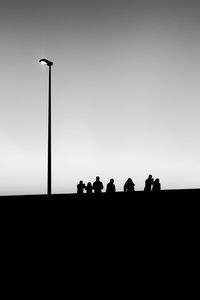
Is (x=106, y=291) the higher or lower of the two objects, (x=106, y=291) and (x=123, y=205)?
the lower

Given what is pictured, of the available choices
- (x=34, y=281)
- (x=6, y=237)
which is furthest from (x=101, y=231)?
(x=34, y=281)

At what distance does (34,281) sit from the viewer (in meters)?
5.71

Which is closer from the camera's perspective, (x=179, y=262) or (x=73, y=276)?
(x=73, y=276)

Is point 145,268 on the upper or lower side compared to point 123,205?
lower

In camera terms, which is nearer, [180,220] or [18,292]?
[18,292]

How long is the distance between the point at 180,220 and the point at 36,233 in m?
4.92

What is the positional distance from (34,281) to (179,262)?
2.91 metres

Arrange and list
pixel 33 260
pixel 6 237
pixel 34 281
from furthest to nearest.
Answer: pixel 6 237
pixel 33 260
pixel 34 281

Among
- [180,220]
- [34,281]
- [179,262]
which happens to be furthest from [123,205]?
[34,281]

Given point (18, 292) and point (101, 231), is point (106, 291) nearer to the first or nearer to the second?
point (18, 292)

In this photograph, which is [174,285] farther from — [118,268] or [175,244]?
[175,244]

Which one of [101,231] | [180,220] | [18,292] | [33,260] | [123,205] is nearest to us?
[18,292]

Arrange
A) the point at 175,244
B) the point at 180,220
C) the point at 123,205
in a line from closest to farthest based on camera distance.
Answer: the point at 175,244 < the point at 180,220 < the point at 123,205

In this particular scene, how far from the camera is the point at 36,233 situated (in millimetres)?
9711
